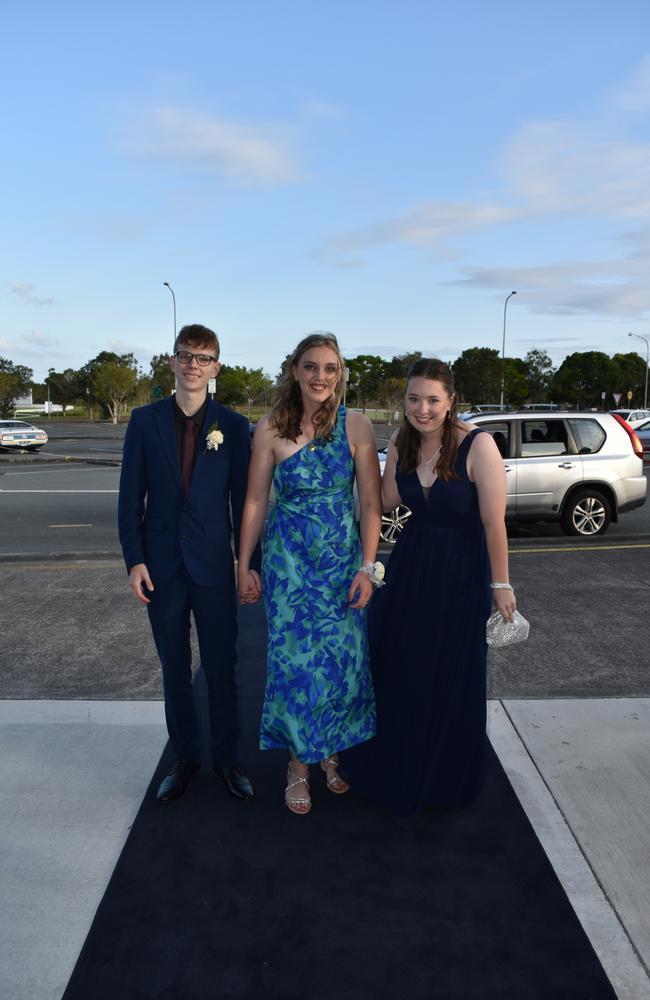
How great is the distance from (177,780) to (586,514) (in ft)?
24.9

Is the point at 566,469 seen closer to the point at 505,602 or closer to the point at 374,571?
the point at 505,602

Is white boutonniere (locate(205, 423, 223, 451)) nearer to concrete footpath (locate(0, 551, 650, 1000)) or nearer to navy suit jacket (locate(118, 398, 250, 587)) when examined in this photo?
navy suit jacket (locate(118, 398, 250, 587))

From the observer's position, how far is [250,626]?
225 inches

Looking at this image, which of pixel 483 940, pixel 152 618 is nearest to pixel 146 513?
pixel 152 618

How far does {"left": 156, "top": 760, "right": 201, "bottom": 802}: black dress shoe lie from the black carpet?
0.05 metres

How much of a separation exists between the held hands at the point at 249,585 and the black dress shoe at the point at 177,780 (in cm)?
75

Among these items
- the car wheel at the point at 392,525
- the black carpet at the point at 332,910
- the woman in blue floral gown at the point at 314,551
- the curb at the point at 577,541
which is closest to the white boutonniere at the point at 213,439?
the woman in blue floral gown at the point at 314,551

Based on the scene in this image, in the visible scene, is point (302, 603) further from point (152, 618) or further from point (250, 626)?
point (250, 626)

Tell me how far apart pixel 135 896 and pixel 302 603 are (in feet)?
3.76

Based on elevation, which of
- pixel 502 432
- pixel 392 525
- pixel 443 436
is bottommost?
pixel 392 525

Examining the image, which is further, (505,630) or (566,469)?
(566,469)

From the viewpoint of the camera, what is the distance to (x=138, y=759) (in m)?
3.54

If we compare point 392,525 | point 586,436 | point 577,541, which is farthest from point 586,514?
point 392,525

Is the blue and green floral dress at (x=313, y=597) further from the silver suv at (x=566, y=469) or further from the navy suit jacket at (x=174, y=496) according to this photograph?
the silver suv at (x=566, y=469)
